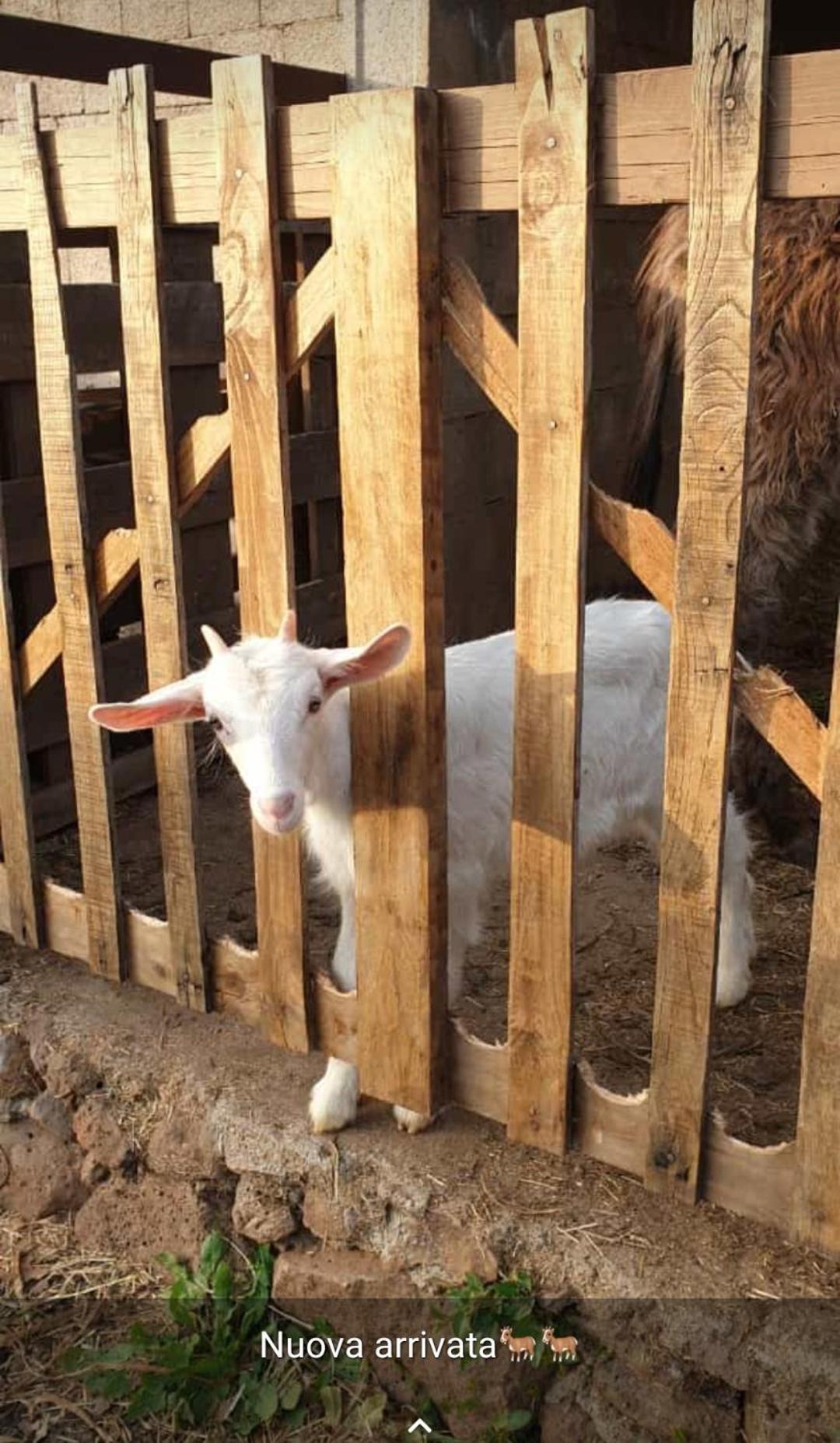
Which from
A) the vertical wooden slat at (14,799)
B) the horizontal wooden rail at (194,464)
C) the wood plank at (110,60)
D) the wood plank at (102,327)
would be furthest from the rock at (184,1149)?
the wood plank at (110,60)

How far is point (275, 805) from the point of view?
8.09ft

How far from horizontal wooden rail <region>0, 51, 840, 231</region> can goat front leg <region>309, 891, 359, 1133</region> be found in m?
1.58

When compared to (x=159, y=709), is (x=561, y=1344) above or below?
below

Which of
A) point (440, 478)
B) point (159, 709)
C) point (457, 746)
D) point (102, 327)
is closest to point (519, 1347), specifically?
point (457, 746)

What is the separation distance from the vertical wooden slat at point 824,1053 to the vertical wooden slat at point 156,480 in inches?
61.1

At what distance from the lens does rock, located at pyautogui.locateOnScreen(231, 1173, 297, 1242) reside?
3.22m

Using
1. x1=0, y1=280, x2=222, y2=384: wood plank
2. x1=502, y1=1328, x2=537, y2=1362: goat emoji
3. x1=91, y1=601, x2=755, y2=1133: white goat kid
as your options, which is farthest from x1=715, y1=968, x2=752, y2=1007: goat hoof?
x1=0, y1=280, x2=222, y2=384: wood plank

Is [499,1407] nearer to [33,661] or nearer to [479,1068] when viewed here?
[479,1068]

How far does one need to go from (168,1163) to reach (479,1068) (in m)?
0.92

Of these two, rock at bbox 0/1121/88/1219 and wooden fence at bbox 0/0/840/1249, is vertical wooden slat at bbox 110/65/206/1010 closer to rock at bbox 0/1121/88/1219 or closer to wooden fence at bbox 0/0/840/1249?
wooden fence at bbox 0/0/840/1249

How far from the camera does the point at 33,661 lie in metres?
3.59

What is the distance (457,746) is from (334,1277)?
4.15ft

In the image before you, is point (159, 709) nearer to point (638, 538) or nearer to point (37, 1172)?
point (638, 538)

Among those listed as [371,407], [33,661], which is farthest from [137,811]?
[371,407]
